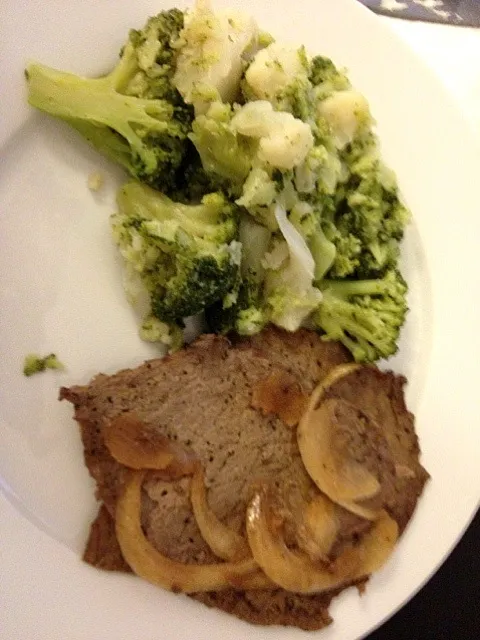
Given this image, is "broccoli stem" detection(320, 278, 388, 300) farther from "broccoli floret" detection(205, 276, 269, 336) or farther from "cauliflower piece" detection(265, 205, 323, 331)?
"broccoli floret" detection(205, 276, 269, 336)

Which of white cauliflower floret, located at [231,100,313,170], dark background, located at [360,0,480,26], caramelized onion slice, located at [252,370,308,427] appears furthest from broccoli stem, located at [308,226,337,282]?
dark background, located at [360,0,480,26]

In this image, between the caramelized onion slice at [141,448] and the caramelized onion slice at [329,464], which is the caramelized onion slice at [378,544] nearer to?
the caramelized onion slice at [329,464]

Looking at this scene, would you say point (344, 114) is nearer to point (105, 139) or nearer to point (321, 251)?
point (321, 251)

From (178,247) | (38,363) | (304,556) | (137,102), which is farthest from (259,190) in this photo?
(304,556)

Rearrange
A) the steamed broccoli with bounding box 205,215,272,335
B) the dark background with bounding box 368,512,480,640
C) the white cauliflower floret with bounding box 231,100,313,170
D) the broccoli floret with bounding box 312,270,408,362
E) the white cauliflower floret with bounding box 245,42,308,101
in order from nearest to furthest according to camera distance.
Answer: the white cauliflower floret with bounding box 231,100,313,170 → the white cauliflower floret with bounding box 245,42,308,101 → the steamed broccoli with bounding box 205,215,272,335 → the broccoli floret with bounding box 312,270,408,362 → the dark background with bounding box 368,512,480,640

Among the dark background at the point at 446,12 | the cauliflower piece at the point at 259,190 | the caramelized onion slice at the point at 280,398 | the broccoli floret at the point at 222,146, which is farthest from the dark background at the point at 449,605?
the dark background at the point at 446,12

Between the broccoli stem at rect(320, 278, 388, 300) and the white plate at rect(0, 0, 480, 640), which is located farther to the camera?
the broccoli stem at rect(320, 278, 388, 300)

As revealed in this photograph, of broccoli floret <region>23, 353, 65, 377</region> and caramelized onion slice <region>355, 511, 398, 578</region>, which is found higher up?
broccoli floret <region>23, 353, 65, 377</region>

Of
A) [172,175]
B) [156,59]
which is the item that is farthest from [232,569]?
[156,59]
